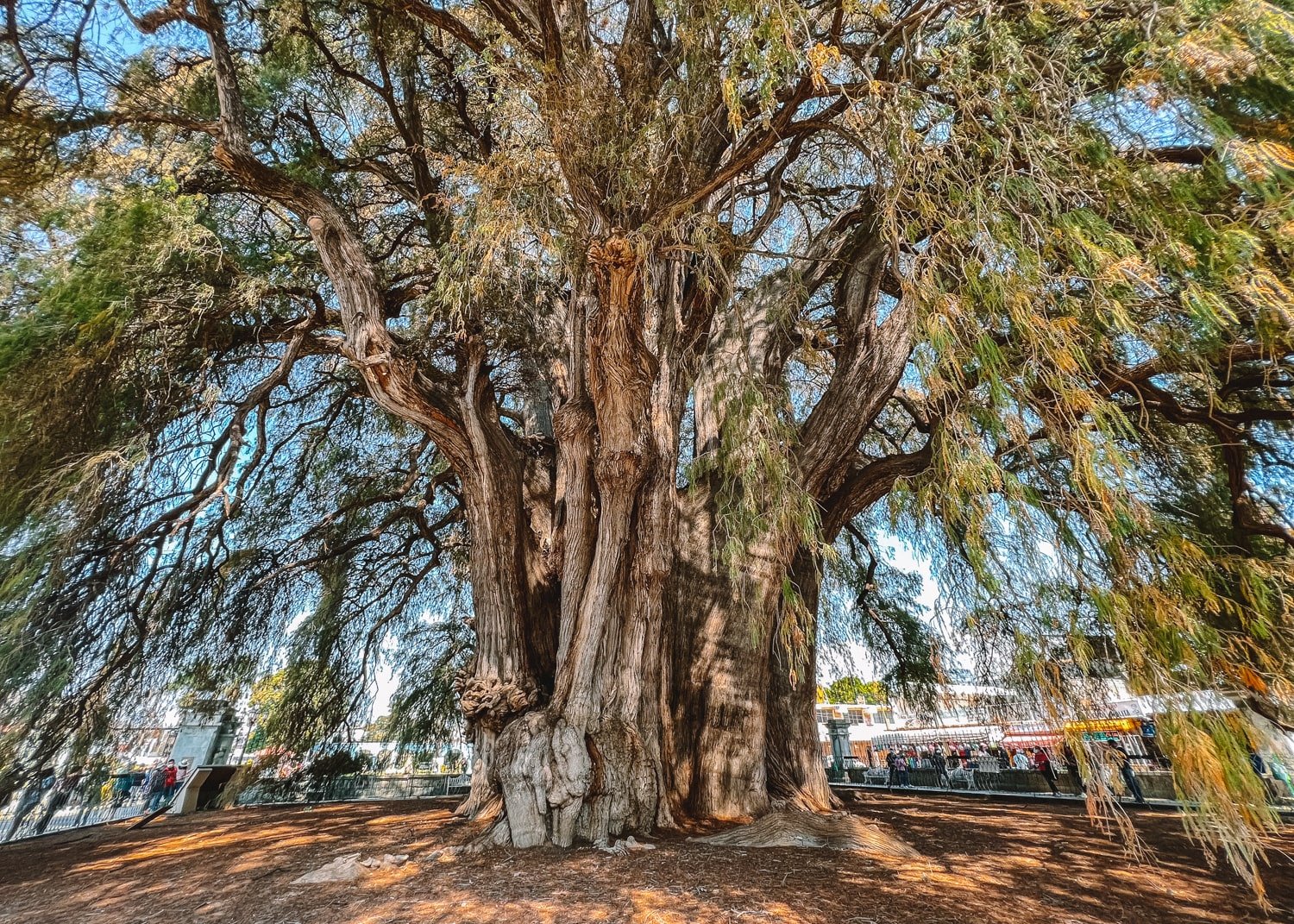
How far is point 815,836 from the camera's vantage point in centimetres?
380

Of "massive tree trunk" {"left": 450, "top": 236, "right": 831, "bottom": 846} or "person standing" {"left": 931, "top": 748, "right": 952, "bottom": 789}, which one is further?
"person standing" {"left": 931, "top": 748, "right": 952, "bottom": 789}

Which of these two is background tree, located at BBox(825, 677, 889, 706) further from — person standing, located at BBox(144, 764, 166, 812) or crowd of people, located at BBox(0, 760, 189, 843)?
person standing, located at BBox(144, 764, 166, 812)

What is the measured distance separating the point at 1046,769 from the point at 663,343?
291 inches

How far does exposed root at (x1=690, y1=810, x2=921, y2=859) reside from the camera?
145 inches

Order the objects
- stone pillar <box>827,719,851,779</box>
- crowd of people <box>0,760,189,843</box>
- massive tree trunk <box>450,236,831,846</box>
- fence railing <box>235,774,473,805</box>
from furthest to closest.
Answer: stone pillar <box>827,719,851,779</box> → fence railing <box>235,774,473,805</box> → crowd of people <box>0,760,189,843</box> → massive tree trunk <box>450,236,831,846</box>

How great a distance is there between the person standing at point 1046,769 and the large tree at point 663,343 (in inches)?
139

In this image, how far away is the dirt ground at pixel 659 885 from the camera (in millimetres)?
2584

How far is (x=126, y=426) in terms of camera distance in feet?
13.9

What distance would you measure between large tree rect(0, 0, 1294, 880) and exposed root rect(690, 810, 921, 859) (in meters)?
0.55

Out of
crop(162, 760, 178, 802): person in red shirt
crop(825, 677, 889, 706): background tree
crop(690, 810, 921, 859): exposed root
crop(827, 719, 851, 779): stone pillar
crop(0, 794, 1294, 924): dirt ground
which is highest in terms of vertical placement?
crop(825, 677, 889, 706): background tree

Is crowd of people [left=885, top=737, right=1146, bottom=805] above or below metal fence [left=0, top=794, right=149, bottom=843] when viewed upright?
above

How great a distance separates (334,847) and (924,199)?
5.37m

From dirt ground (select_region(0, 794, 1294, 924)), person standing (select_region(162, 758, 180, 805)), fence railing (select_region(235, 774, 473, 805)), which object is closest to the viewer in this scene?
dirt ground (select_region(0, 794, 1294, 924))

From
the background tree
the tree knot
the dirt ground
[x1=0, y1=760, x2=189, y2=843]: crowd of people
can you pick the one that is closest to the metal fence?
[x1=0, y1=760, x2=189, y2=843]: crowd of people
